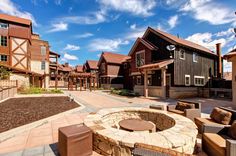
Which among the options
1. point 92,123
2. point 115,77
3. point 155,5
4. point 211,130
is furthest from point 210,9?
point 115,77

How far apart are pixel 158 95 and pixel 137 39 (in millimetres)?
8814

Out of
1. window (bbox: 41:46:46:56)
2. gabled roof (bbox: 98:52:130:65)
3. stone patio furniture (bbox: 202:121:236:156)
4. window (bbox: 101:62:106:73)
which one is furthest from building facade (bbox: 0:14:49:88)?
stone patio furniture (bbox: 202:121:236:156)

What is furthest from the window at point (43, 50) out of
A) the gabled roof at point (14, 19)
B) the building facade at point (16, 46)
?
the gabled roof at point (14, 19)

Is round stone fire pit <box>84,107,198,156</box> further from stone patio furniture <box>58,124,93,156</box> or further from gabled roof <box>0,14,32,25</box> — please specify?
gabled roof <box>0,14,32,25</box>

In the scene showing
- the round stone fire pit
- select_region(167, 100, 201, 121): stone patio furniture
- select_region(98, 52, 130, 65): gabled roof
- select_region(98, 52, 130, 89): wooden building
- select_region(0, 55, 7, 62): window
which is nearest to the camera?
the round stone fire pit

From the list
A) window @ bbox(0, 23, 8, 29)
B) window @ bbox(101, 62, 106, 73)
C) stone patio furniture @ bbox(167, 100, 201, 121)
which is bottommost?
stone patio furniture @ bbox(167, 100, 201, 121)

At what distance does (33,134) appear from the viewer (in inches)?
209

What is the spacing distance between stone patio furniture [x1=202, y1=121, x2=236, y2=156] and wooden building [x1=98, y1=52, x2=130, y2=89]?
26.9m

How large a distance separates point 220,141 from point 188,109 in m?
3.13

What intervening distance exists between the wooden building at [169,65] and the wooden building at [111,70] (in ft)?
29.8

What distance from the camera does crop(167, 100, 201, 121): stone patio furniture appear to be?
643 centimetres

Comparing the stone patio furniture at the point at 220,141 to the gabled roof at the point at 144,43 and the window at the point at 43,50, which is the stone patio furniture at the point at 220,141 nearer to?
the gabled roof at the point at 144,43

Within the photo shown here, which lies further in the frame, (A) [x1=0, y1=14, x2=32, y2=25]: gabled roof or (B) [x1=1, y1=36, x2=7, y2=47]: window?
(A) [x1=0, y1=14, x2=32, y2=25]: gabled roof

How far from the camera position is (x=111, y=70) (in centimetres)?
3095
